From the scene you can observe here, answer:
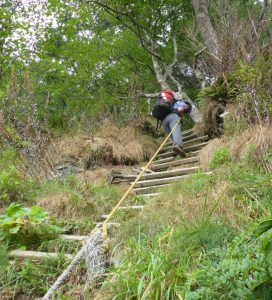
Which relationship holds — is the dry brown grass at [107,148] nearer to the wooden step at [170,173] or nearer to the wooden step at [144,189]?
the wooden step at [170,173]

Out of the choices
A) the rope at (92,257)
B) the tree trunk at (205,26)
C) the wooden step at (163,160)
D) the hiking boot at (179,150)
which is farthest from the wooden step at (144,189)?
the tree trunk at (205,26)

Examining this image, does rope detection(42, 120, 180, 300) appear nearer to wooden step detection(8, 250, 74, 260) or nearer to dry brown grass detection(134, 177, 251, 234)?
wooden step detection(8, 250, 74, 260)

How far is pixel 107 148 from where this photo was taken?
7277 millimetres

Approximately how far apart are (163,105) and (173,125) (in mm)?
471

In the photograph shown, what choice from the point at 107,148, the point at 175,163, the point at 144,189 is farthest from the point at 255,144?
the point at 107,148

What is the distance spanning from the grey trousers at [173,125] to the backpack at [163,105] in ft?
0.36

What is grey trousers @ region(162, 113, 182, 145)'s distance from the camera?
6.87m

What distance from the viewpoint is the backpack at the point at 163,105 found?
7.18 m

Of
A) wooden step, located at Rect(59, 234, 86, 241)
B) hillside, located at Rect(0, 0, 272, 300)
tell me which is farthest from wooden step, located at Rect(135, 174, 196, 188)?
wooden step, located at Rect(59, 234, 86, 241)

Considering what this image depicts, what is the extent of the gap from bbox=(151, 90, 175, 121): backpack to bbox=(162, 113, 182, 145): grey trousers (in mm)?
109

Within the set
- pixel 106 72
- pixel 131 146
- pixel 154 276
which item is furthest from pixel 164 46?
pixel 154 276

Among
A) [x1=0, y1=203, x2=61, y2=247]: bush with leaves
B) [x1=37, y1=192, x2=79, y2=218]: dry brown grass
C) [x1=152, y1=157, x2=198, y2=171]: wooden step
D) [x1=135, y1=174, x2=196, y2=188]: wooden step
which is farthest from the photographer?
[x1=152, y1=157, x2=198, y2=171]: wooden step

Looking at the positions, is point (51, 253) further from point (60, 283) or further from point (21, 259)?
point (60, 283)

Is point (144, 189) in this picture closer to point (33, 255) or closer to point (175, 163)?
point (175, 163)
